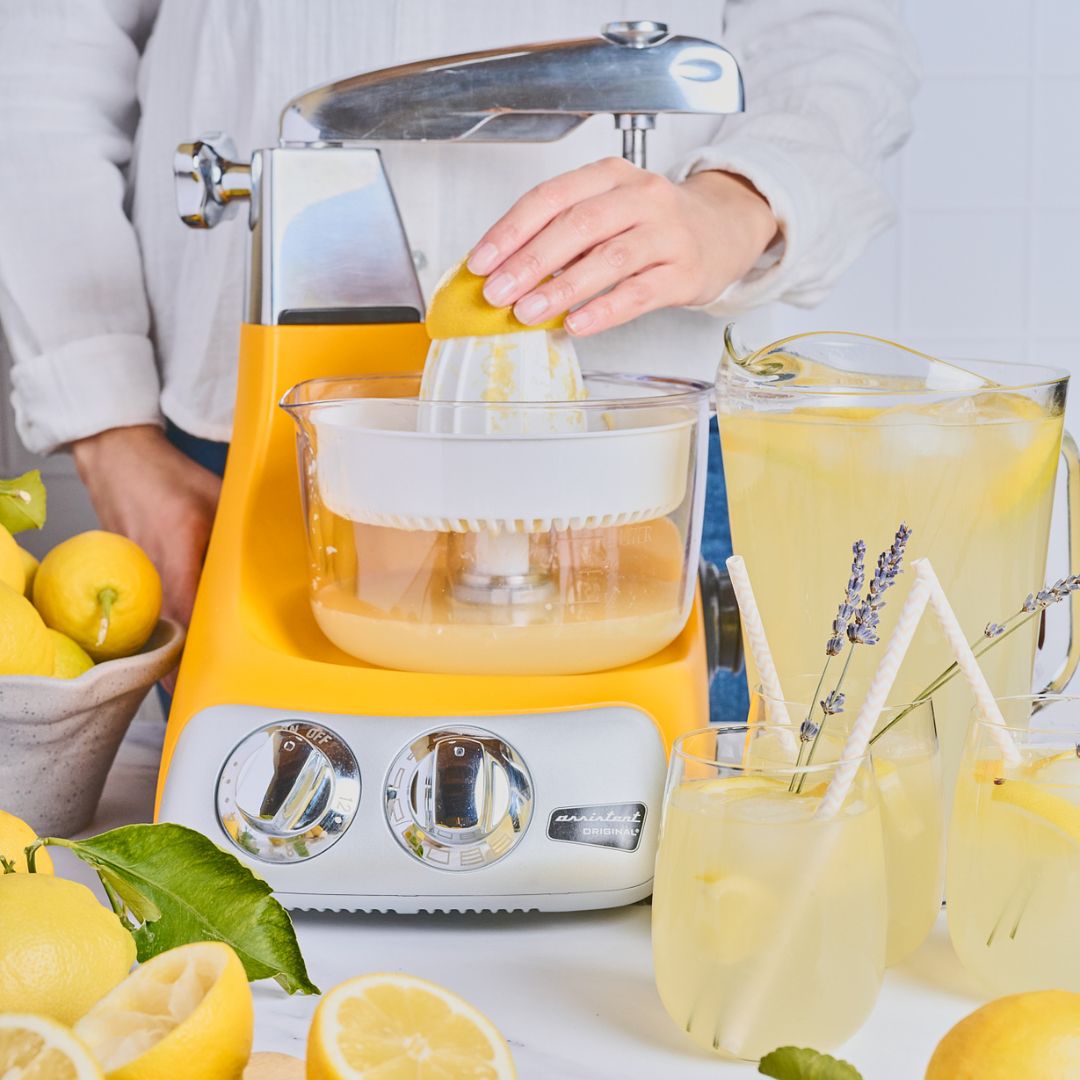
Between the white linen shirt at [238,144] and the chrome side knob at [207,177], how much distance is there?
8.6 inches

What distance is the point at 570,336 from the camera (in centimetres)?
64

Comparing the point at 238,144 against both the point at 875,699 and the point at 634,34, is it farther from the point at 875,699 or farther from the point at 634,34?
the point at 875,699

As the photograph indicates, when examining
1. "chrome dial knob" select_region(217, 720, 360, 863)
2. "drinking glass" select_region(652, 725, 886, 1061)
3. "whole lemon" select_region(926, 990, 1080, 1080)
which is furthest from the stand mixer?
"whole lemon" select_region(926, 990, 1080, 1080)

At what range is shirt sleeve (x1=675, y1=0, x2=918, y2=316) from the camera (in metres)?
0.83

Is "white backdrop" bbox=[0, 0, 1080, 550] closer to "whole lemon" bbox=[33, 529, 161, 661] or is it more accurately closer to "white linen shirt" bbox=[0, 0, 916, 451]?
"white linen shirt" bbox=[0, 0, 916, 451]

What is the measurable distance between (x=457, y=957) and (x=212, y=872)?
148 millimetres

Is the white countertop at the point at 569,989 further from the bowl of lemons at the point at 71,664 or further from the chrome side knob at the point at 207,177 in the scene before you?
the chrome side knob at the point at 207,177

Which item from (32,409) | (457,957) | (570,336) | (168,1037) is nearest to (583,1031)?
(457,957)

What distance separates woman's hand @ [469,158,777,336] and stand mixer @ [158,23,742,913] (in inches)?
1.5

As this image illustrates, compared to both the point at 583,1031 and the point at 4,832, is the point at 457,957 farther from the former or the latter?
the point at 4,832

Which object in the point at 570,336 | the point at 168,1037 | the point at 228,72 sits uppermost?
the point at 228,72

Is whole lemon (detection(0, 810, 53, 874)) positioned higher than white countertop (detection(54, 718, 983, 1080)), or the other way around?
whole lemon (detection(0, 810, 53, 874))

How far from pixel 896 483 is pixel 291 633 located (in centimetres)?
29

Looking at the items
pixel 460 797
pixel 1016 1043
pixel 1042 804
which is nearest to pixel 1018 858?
pixel 1042 804
